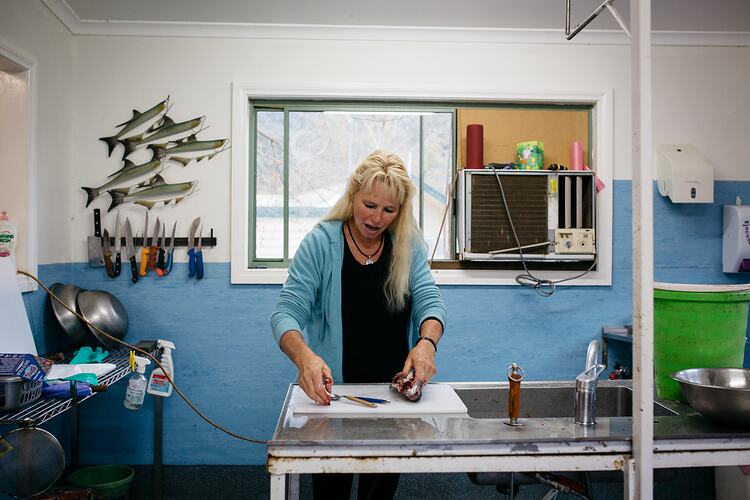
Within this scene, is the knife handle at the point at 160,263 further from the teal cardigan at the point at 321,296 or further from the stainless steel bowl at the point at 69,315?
the teal cardigan at the point at 321,296

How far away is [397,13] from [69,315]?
7.13 feet

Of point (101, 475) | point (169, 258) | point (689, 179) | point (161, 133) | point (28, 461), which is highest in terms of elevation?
point (161, 133)

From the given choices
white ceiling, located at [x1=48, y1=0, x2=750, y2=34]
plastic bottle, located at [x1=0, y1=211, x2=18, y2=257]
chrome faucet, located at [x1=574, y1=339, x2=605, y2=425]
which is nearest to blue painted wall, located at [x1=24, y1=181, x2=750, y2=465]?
plastic bottle, located at [x1=0, y1=211, x2=18, y2=257]

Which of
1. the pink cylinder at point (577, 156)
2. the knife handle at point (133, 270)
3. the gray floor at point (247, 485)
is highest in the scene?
the pink cylinder at point (577, 156)

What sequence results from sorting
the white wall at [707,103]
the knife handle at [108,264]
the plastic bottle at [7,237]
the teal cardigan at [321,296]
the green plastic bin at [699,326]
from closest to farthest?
the green plastic bin at [699,326], the teal cardigan at [321,296], the plastic bottle at [7,237], the knife handle at [108,264], the white wall at [707,103]

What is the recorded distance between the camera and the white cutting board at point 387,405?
1415mm

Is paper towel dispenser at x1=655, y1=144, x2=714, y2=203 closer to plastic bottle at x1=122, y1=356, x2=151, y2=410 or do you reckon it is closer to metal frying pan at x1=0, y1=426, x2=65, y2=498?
plastic bottle at x1=122, y1=356, x2=151, y2=410

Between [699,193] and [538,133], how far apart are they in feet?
2.99

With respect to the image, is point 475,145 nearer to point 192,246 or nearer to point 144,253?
point 192,246

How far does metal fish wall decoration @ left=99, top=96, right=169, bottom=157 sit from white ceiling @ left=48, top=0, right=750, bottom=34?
0.46 metres

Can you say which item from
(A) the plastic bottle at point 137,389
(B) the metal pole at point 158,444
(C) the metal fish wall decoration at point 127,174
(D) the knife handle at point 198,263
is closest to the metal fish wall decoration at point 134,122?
(C) the metal fish wall decoration at point 127,174

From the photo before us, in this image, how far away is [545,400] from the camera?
1.75 metres

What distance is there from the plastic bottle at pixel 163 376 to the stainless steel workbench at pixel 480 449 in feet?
5.60

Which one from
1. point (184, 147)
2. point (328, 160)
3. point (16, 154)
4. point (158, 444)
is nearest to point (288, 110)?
point (328, 160)
